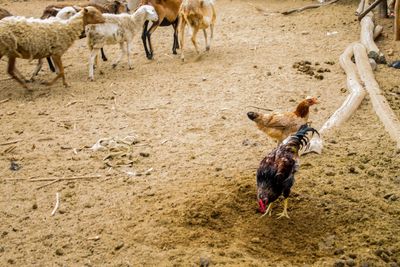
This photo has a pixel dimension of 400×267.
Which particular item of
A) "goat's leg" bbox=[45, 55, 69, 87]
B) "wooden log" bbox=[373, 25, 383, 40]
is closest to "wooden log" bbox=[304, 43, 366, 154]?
"wooden log" bbox=[373, 25, 383, 40]

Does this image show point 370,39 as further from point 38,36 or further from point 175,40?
point 38,36

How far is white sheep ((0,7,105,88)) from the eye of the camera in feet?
25.9

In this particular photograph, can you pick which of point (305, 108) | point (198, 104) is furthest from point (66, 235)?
point (198, 104)

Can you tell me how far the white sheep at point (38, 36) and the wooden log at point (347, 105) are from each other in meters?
4.33

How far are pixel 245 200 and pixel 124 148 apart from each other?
195 centimetres

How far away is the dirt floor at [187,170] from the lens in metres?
4.48

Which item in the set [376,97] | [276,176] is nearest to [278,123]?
[276,176]

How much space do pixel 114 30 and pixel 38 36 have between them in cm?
152

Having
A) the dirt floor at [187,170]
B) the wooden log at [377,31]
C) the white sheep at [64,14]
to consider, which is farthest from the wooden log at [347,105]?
the white sheep at [64,14]

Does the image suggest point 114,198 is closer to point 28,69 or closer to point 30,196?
point 30,196

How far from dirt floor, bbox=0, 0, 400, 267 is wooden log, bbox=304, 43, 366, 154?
11 cm

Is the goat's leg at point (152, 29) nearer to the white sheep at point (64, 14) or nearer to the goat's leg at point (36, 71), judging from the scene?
the white sheep at point (64, 14)

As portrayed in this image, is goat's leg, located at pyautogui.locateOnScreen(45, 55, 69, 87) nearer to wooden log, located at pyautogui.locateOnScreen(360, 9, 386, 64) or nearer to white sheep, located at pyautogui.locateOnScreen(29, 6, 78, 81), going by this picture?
white sheep, located at pyautogui.locateOnScreen(29, 6, 78, 81)

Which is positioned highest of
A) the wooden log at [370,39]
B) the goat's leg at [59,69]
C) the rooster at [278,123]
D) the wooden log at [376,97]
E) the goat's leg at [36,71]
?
the rooster at [278,123]
